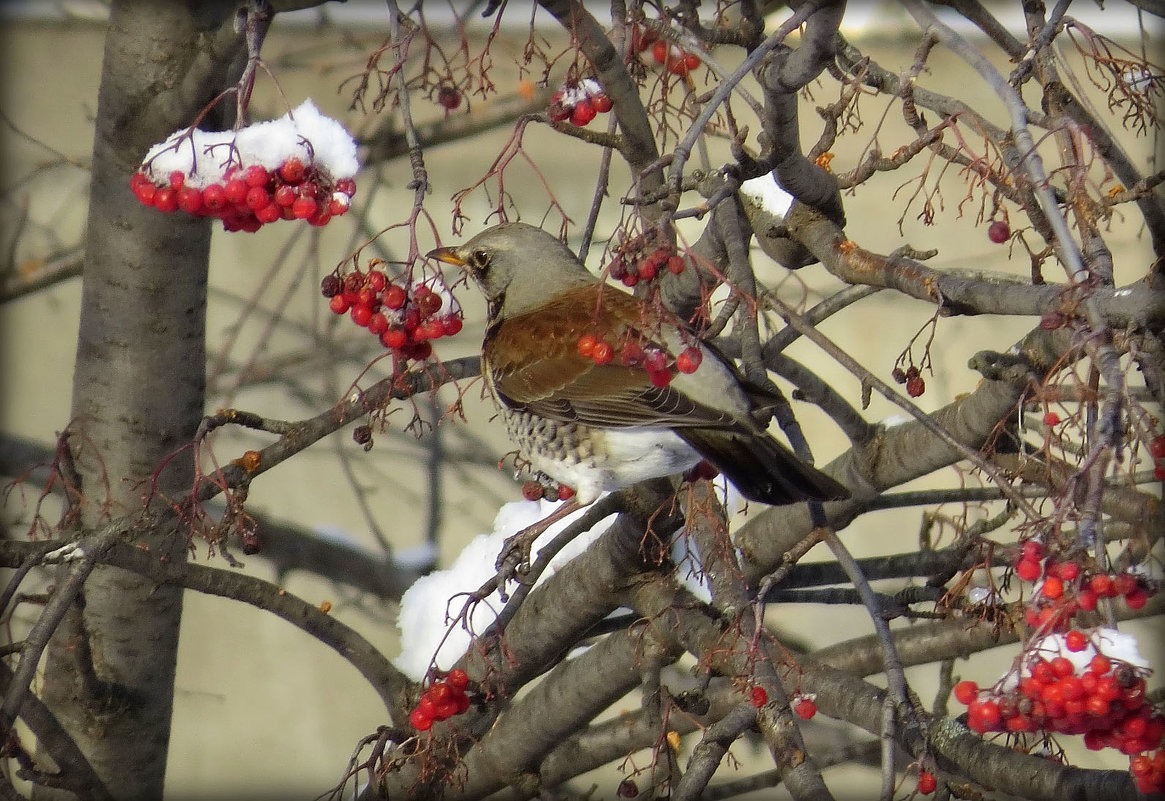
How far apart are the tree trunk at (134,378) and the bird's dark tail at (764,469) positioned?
763mm

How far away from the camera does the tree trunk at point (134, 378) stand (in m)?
1.61

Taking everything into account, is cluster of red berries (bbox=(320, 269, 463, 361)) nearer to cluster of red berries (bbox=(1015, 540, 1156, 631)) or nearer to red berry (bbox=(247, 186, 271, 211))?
red berry (bbox=(247, 186, 271, 211))

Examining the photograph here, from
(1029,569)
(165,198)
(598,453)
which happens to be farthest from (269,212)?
(1029,569)

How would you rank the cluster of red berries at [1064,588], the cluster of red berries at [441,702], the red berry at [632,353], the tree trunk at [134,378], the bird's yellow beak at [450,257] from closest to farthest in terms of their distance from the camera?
the cluster of red berries at [1064,588], the red berry at [632,353], the cluster of red berries at [441,702], the tree trunk at [134,378], the bird's yellow beak at [450,257]

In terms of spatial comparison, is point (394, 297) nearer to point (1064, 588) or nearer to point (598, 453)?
point (598, 453)

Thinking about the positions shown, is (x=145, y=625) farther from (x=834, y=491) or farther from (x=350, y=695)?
(x=350, y=695)

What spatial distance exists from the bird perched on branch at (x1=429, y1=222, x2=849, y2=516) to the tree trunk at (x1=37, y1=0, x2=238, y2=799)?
18.2 inches

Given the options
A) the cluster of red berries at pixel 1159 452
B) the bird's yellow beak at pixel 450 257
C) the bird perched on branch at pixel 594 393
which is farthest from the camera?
the bird's yellow beak at pixel 450 257

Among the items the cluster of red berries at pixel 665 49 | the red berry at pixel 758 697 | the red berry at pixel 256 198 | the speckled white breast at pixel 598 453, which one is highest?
the cluster of red berries at pixel 665 49

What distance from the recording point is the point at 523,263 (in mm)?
1915

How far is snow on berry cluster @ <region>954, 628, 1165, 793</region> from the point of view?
3.17ft

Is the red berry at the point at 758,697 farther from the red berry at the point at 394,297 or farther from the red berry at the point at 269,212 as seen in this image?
the red berry at the point at 269,212

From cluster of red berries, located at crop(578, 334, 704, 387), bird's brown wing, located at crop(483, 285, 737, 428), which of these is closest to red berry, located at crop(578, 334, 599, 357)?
cluster of red berries, located at crop(578, 334, 704, 387)

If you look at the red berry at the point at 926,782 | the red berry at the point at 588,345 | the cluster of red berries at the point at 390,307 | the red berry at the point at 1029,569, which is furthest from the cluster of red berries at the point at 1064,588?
the cluster of red berries at the point at 390,307
